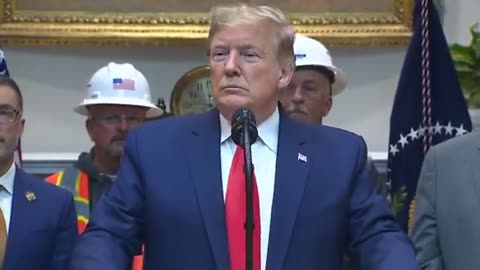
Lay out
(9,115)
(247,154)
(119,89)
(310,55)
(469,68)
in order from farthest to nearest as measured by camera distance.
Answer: (469,68) → (119,89) → (310,55) → (9,115) → (247,154)

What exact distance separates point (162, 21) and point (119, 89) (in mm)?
1067

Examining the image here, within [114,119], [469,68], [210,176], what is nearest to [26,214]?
[210,176]

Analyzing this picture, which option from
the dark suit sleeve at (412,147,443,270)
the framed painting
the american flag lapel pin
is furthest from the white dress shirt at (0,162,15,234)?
the framed painting

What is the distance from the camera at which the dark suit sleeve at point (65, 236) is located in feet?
10.2

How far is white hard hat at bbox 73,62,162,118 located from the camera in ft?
14.6

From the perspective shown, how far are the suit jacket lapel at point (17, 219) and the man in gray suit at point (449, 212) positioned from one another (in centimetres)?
113

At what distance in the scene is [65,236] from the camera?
315 centimetres

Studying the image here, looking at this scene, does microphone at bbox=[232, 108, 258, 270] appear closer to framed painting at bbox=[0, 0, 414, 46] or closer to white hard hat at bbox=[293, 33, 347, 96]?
white hard hat at bbox=[293, 33, 347, 96]

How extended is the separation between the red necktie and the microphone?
0.81 feet

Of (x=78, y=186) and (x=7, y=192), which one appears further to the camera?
(x=78, y=186)

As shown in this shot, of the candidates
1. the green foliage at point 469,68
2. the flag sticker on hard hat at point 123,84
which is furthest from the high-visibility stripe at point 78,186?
the green foliage at point 469,68

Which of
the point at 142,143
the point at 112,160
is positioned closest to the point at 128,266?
the point at 142,143

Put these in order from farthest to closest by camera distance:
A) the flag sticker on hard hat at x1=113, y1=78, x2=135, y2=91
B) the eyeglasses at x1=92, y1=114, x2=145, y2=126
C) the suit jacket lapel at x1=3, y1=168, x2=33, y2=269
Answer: the flag sticker on hard hat at x1=113, y1=78, x2=135, y2=91 < the eyeglasses at x1=92, y1=114, x2=145, y2=126 < the suit jacket lapel at x1=3, y1=168, x2=33, y2=269

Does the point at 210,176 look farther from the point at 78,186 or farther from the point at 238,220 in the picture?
the point at 78,186
